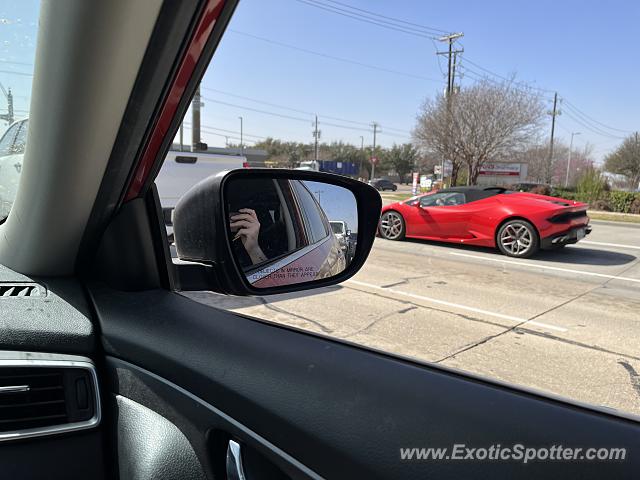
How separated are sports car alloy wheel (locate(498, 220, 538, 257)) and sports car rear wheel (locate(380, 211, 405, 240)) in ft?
8.37

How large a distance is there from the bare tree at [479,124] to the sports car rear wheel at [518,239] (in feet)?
68.3

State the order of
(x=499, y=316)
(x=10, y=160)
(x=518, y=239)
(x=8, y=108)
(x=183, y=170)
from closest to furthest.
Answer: (x=8, y=108) → (x=10, y=160) → (x=499, y=316) → (x=183, y=170) → (x=518, y=239)

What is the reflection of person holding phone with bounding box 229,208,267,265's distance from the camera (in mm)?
1444

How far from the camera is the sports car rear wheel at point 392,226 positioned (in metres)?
11.8

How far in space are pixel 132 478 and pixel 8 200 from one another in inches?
37.0

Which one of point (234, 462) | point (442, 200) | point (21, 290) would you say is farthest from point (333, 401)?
point (442, 200)

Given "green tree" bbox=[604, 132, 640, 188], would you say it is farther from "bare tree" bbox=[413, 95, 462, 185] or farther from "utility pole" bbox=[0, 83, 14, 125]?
"utility pole" bbox=[0, 83, 14, 125]

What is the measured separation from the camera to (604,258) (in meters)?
10.0

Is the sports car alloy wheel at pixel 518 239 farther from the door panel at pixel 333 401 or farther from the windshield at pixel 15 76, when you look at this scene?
the windshield at pixel 15 76

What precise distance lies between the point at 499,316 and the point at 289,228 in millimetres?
4444

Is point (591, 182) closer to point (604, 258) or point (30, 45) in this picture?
point (604, 258)

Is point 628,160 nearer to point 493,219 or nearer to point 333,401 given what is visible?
point 493,219

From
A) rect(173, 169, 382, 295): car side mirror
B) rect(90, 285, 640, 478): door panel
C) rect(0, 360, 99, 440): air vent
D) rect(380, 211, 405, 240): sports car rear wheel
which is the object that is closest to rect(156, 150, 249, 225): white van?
rect(173, 169, 382, 295): car side mirror

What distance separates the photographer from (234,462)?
113 cm
